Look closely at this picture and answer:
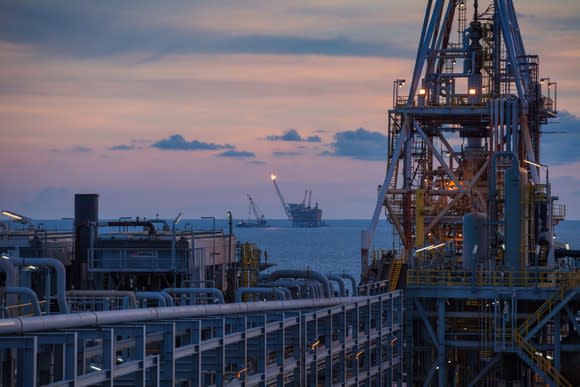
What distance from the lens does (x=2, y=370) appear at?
2358 centimetres

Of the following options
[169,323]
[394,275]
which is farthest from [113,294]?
[394,275]

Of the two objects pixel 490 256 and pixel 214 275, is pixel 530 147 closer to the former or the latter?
pixel 490 256

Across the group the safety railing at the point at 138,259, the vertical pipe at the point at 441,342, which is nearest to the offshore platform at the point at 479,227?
the vertical pipe at the point at 441,342

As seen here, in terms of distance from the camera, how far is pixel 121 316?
2602 cm

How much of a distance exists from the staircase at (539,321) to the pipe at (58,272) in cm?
2354

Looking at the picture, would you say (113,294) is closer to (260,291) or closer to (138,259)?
(260,291)

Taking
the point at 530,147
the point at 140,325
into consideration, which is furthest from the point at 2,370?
the point at 530,147

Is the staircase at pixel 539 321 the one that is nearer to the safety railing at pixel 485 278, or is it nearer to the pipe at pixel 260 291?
the safety railing at pixel 485 278

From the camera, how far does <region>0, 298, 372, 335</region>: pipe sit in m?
22.2

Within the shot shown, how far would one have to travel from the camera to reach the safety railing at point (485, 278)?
170 feet

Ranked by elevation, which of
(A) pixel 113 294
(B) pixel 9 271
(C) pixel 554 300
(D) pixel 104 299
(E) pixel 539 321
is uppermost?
(B) pixel 9 271

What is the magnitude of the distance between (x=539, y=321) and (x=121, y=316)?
2869 cm

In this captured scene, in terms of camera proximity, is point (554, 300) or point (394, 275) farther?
point (394, 275)

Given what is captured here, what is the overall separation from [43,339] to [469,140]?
55707mm
